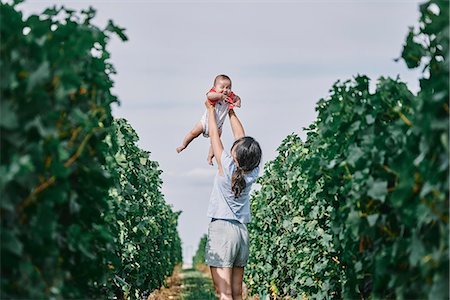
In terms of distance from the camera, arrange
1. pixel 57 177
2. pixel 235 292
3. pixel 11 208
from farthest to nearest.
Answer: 1. pixel 235 292
2. pixel 57 177
3. pixel 11 208

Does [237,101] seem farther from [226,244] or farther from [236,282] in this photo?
[236,282]

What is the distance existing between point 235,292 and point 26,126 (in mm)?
3951

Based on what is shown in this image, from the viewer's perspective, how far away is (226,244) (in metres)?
8.09

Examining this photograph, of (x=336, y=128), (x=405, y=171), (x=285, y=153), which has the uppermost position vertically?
(x=285, y=153)

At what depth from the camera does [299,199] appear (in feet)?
38.0

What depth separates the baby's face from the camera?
8516 millimetres

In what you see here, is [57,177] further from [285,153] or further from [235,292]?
[285,153]

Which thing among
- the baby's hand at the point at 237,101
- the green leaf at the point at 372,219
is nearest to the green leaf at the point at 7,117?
the green leaf at the point at 372,219

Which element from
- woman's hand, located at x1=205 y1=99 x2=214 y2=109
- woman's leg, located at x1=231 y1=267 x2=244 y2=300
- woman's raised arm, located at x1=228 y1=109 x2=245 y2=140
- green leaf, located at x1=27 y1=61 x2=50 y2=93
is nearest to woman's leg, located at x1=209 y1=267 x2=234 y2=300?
woman's leg, located at x1=231 y1=267 x2=244 y2=300

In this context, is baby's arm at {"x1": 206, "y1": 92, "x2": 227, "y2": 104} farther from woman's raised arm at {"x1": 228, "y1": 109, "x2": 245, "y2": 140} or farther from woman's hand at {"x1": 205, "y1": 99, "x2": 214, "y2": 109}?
woman's raised arm at {"x1": 228, "y1": 109, "x2": 245, "y2": 140}

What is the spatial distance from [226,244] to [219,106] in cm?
138

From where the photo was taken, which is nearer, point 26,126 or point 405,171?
point 26,126

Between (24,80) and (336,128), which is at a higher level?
(336,128)

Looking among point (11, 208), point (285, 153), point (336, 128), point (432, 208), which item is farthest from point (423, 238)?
point (285, 153)
